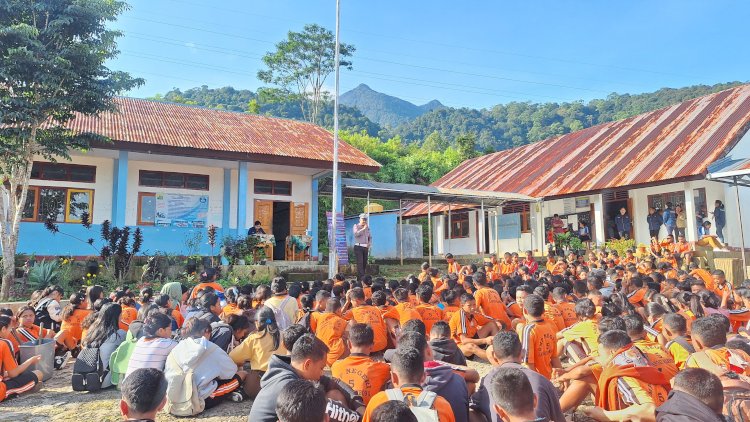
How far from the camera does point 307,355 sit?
3.12 meters

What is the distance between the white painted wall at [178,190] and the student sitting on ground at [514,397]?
13.3m

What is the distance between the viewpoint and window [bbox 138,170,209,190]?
14156 mm

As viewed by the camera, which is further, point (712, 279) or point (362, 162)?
point (362, 162)

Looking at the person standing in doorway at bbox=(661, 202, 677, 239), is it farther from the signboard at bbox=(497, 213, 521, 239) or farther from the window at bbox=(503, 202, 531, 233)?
the signboard at bbox=(497, 213, 521, 239)

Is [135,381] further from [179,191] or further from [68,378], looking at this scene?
[179,191]

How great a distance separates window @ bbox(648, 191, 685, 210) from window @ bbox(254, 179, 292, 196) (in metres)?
11.6

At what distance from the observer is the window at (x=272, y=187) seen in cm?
1548

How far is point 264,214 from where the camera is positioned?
1545 centimetres

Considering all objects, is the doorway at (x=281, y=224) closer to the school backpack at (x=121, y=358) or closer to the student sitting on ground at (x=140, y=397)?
the school backpack at (x=121, y=358)

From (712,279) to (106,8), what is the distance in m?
12.6

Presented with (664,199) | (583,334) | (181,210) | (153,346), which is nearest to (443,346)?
(583,334)

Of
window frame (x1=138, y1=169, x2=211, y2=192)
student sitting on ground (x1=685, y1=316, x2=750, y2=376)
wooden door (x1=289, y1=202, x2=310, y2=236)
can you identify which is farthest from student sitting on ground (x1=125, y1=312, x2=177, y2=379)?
wooden door (x1=289, y1=202, x2=310, y2=236)

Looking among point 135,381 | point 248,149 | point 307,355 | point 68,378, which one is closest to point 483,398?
point 307,355

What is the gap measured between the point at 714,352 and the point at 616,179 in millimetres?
13514
